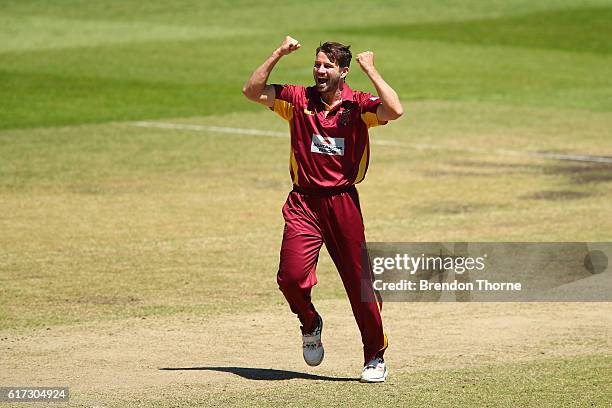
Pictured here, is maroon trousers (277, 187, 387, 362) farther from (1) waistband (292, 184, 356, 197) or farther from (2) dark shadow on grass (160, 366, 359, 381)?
(2) dark shadow on grass (160, 366, 359, 381)

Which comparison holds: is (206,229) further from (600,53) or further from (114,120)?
(600,53)

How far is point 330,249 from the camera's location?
10234 mm

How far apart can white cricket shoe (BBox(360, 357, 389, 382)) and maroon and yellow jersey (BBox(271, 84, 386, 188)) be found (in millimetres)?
1313

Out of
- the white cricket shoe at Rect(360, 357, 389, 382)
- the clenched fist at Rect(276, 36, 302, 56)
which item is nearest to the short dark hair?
the clenched fist at Rect(276, 36, 302, 56)

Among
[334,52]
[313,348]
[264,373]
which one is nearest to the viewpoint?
[334,52]

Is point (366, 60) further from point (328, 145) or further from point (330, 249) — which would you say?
point (330, 249)

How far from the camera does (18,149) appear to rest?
22438 mm

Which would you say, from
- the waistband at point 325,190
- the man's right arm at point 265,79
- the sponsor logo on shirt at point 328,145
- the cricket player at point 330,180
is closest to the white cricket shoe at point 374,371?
the cricket player at point 330,180

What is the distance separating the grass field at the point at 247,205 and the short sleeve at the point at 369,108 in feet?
6.23

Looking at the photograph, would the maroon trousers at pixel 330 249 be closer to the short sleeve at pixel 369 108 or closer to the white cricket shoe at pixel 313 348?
the white cricket shoe at pixel 313 348

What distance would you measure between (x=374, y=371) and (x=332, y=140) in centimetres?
170

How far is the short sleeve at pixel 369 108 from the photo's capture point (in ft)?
32.9

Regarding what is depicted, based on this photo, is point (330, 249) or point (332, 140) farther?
point (330, 249)

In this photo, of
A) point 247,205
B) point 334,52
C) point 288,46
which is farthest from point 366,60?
point 247,205
